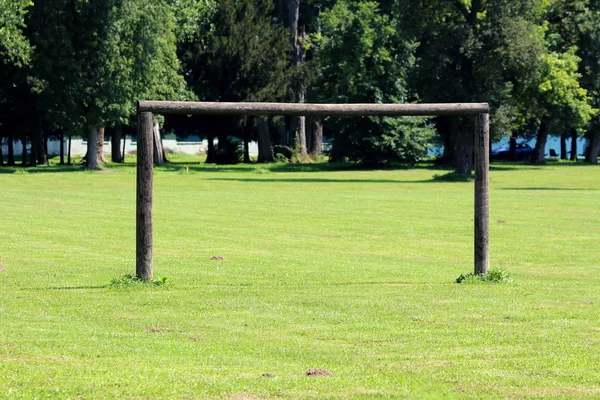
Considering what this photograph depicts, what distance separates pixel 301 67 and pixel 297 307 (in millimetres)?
70464

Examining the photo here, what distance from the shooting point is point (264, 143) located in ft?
290

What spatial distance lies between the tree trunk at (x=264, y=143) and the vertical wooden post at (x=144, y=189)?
7097 centimetres

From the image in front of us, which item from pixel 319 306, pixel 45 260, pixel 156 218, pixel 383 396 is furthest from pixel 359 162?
pixel 383 396

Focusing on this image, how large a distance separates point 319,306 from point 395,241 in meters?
11.2

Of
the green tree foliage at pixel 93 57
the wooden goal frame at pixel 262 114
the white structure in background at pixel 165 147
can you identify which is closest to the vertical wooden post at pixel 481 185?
the wooden goal frame at pixel 262 114

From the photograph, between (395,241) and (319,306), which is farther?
(395,241)

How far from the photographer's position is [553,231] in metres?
27.8

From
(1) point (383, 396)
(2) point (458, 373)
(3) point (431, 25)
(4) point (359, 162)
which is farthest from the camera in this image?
(4) point (359, 162)

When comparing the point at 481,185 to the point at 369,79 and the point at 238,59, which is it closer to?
the point at 369,79

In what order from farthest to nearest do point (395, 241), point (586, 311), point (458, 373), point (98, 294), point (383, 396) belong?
point (395, 241), point (98, 294), point (586, 311), point (458, 373), point (383, 396)

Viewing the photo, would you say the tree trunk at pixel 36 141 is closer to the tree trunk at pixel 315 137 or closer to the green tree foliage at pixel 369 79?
the green tree foliage at pixel 369 79

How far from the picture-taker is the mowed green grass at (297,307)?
30.5 ft

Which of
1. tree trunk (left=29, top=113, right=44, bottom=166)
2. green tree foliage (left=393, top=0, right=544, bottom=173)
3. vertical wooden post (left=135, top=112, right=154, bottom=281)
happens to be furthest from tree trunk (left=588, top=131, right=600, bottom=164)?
vertical wooden post (left=135, top=112, right=154, bottom=281)

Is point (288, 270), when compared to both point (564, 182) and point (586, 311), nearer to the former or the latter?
point (586, 311)
